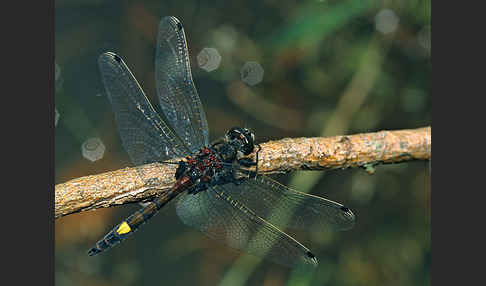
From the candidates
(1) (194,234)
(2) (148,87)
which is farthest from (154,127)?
(1) (194,234)

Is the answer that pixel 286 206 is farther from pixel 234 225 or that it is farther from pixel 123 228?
pixel 123 228

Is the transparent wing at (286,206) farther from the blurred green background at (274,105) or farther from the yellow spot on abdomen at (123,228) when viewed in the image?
the blurred green background at (274,105)

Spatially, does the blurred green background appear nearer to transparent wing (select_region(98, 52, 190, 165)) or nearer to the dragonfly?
the dragonfly

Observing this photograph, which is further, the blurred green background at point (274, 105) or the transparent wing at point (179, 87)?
the blurred green background at point (274, 105)

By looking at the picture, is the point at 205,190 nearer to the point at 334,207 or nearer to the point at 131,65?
the point at 334,207

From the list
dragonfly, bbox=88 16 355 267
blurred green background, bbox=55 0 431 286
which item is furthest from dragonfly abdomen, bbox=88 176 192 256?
blurred green background, bbox=55 0 431 286

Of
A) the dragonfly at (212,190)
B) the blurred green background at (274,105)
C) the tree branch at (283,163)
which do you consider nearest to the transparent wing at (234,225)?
the dragonfly at (212,190)
